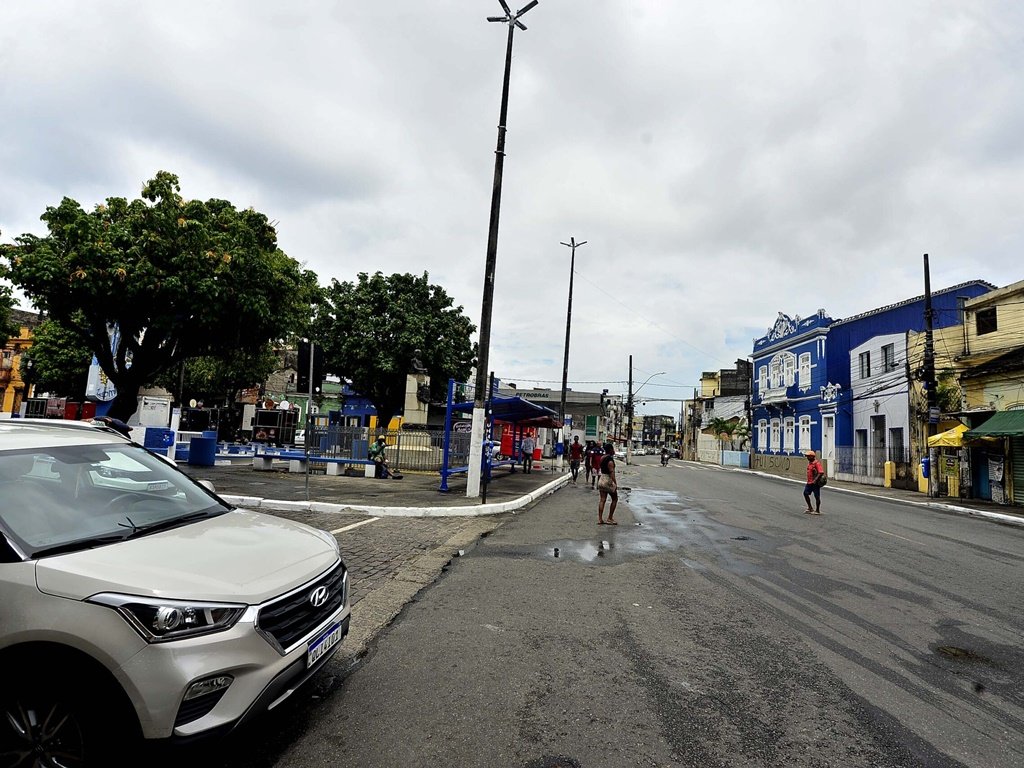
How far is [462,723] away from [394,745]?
43cm

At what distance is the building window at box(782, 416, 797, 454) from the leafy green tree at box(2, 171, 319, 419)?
35712 millimetres

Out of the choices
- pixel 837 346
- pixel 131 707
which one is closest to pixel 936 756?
pixel 131 707

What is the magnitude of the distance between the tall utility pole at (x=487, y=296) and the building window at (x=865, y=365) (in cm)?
2718

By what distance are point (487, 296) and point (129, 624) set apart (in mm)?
12114

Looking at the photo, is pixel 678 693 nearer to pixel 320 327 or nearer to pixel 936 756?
pixel 936 756

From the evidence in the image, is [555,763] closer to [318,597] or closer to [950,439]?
[318,597]

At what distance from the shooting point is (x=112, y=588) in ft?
8.30

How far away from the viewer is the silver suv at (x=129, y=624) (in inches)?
95.8

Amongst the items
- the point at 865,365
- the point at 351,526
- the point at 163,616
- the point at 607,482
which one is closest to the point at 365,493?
the point at 351,526

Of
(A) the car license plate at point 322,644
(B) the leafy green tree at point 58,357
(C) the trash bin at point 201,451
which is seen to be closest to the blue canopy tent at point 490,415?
(C) the trash bin at point 201,451

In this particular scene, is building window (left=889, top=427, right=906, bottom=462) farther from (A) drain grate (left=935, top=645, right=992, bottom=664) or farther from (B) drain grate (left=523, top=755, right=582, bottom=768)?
(B) drain grate (left=523, top=755, right=582, bottom=768)

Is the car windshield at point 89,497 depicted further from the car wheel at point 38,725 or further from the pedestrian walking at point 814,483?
the pedestrian walking at point 814,483

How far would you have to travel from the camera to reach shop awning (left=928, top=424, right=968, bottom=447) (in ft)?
69.7

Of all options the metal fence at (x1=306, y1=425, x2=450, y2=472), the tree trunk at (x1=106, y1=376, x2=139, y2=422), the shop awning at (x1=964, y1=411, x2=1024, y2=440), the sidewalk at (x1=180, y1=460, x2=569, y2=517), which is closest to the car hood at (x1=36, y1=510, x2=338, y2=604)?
the sidewalk at (x1=180, y1=460, x2=569, y2=517)
